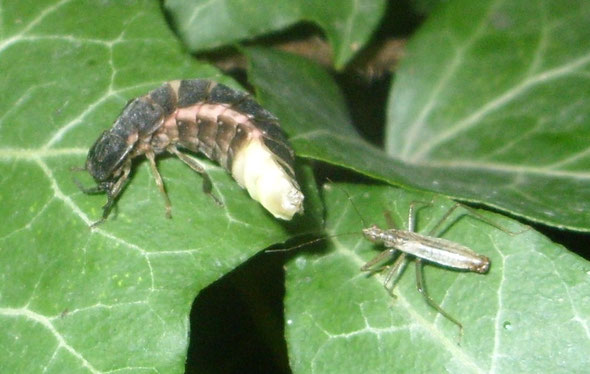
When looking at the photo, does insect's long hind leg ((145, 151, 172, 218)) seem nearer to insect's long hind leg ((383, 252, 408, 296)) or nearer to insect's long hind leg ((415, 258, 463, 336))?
insect's long hind leg ((383, 252, 408, 296))

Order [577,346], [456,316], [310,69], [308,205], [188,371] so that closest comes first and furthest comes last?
[577,346] < [456,316] < [308,205] < [188,371] < [310,69]

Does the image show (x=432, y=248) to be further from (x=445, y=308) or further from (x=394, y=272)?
(x=445, y=308)

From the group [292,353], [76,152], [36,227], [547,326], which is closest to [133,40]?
[76,152]

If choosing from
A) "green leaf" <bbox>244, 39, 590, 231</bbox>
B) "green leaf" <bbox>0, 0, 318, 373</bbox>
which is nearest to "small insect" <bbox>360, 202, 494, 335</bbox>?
"green leaf" <bbox>244, 39, 590, 231</bbox>

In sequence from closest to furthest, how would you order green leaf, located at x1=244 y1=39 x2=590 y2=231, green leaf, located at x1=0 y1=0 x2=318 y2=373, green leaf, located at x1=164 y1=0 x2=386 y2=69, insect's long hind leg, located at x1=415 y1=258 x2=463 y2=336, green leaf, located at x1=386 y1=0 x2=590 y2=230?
green leaf, located at x1=0 y1=0 x2=318 y2=373
insect's long hind leg, located at x1=415 y1=258 x2=463 y2=336
green leaf, located at x1=244 y1=39 x2=590 y2=231
green leaf, located at x1=386 y1=0 x2=590 y2=230
green leaf, located at x1=164 y1=0 x2=386 y2=69

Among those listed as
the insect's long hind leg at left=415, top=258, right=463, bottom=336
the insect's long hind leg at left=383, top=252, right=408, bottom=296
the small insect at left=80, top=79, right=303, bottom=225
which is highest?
the small insect at left=80, top=79, right=303, bottom=225

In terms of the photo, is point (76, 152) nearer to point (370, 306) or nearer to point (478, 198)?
point (370, 306)

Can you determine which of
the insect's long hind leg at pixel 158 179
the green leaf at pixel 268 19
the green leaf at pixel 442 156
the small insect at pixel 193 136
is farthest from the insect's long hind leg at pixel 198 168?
the green leaf at pixel 268 19
